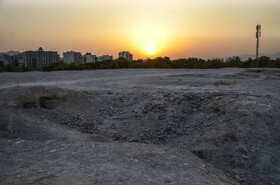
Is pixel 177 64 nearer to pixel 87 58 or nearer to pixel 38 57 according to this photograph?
pixel 87 58

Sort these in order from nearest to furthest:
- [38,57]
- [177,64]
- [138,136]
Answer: [138,136], [177,64], [38,57]

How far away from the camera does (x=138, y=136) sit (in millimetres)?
6406

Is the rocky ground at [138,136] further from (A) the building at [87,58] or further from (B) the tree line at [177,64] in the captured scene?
(A) the building at [87,58]

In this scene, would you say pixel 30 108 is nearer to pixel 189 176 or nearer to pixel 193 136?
pixel 193 136

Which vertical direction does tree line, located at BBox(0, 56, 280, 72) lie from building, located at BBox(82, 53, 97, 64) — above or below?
below

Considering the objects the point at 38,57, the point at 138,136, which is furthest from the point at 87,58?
the point at 138,136

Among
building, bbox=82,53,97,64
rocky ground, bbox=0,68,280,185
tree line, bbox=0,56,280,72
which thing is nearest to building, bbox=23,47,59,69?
building, bbox=82,53,97,64

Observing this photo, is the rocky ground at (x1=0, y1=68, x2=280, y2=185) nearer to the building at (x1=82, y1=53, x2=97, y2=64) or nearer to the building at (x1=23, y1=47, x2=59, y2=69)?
the building at (x1=82, y1=53, x2=97, y2=64)

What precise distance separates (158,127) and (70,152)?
274 centimetres

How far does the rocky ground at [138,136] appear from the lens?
3.85 metres

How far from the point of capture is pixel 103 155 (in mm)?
4426

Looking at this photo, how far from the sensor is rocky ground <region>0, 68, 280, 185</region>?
3.85 m

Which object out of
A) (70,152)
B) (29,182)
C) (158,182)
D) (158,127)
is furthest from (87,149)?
(158,127)

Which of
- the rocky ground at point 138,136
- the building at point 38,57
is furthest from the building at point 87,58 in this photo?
the rocky ground at point 138,136
